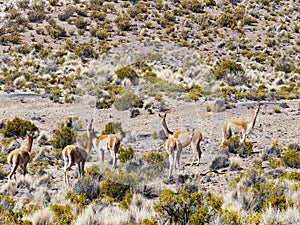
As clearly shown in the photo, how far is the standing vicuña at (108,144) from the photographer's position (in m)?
6.49

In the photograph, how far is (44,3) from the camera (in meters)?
43.5

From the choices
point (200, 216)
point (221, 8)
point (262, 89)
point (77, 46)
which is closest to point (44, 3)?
point (77, 46)

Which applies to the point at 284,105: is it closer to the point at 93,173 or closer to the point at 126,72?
the point at 93,173

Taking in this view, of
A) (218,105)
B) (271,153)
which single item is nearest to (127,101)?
(218,105)

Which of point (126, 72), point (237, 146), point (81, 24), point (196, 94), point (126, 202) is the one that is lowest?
point (126, 202)

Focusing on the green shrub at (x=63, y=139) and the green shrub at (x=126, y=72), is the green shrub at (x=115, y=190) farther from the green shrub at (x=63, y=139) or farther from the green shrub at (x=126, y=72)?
the green shrub at (x=63, y=139)

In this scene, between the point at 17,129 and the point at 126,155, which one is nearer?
the point at 126,155

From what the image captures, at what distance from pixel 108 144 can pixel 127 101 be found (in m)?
0.72

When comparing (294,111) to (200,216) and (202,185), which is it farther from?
(200,216)

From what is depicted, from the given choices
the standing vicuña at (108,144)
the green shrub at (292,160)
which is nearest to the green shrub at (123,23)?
the green shrub at (292,160)

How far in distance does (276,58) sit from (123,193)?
28.1 m

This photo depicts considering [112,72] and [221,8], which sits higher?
[221,8]

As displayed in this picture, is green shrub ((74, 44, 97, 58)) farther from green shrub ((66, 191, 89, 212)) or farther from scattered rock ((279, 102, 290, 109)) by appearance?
green shrub ((66, 191, 89, 212))

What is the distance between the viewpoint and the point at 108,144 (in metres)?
6.73
